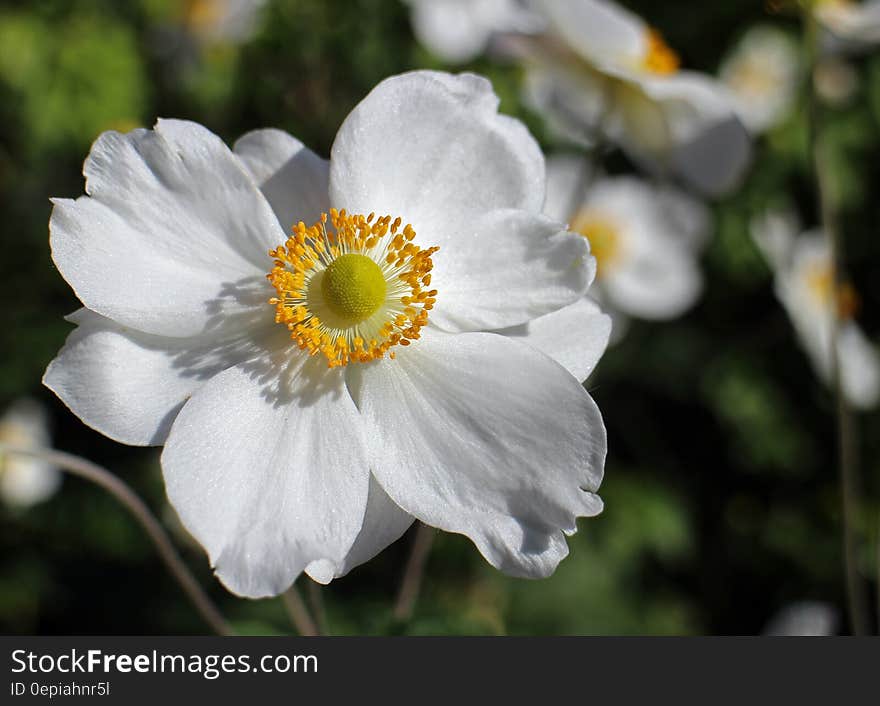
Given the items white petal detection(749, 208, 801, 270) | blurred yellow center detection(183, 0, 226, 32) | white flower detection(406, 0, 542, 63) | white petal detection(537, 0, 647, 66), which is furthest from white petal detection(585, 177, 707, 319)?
blurred yellow center detection(183, 0, 226, 32)

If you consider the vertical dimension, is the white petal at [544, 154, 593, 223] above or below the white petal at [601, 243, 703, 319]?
above

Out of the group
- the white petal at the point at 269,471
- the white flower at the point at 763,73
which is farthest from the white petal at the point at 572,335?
the white flower at the point at 763,73

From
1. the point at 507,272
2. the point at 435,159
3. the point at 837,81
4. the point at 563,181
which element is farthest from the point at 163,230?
the point at 837,81

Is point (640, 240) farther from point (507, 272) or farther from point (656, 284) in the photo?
point (507, 272)

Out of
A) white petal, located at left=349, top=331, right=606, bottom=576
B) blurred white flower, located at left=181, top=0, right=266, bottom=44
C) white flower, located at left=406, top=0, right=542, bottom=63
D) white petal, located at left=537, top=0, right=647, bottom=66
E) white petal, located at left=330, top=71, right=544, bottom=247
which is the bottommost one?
white flower, located at left=406, top=0, right=542, bottom=63

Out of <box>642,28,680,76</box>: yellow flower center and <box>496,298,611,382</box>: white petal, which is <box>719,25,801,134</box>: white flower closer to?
<box>642,28,680,76</box>: yellow flower center

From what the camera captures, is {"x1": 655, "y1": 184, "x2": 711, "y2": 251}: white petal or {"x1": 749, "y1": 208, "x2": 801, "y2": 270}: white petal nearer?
{"x1": 749, "y1": 208, "x2": 801, "y2": 270}: white petal
